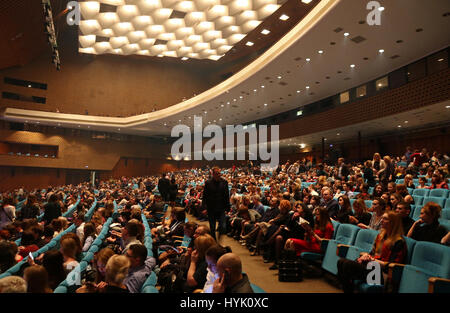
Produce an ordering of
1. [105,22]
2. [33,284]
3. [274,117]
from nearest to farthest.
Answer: [33,284]
[105,22]
[274,117]

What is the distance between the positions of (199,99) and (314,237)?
49.9ft

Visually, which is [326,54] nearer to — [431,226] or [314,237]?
[314,237]

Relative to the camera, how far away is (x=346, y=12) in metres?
7.87

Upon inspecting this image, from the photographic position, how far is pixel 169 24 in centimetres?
1906

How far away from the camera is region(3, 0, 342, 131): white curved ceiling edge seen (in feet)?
28.8

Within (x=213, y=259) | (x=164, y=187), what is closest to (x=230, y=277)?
(x=213, y=259)

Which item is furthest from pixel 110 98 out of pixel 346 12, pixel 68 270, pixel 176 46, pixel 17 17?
pixel 68 270

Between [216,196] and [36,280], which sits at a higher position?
[216,196]

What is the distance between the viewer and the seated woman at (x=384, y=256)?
279cm

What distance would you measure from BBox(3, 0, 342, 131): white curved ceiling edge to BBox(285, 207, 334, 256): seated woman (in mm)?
5762

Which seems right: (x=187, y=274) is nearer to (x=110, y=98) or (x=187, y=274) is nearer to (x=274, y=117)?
(x=274, y=117)

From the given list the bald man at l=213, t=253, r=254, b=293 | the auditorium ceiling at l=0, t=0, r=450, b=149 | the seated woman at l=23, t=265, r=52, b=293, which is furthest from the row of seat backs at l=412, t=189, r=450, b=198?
the seated woman at l=23, t=265, r=52, b=293

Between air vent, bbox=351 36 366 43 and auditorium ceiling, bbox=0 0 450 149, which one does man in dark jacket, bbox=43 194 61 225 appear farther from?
air vent, bbox=351 36 366 43

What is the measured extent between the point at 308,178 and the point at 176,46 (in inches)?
620
